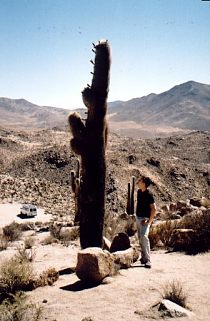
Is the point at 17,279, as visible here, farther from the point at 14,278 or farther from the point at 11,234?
the point at 11,234

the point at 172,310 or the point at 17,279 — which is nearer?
the point at 172,310

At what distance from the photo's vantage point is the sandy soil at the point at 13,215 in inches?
1061

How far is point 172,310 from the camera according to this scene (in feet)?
20.7

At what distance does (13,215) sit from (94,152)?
20.4m

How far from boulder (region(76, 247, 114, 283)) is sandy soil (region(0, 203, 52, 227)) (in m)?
18.2

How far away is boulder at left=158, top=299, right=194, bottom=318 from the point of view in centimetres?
626

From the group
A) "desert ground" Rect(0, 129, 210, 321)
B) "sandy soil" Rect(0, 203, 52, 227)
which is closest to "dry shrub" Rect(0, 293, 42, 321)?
"desert ground" Rect(0, 129, 210, 321)

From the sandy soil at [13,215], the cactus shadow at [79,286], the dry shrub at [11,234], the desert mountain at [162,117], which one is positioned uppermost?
the desert mountain at [162,117]

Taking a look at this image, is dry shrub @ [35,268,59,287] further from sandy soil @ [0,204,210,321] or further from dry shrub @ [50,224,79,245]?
dry shrub @ [50,224,79,245]

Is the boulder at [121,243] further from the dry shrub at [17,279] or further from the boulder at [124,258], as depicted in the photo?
the dry shrub at [17,279]

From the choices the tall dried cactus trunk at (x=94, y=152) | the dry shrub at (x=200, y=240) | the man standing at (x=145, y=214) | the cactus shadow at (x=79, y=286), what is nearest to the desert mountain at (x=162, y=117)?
the dry shrub at (x=200, y=240)

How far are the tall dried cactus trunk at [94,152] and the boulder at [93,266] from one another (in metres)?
2.00

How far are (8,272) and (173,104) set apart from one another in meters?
174

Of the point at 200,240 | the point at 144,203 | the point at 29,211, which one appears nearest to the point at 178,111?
the point at 29,211
